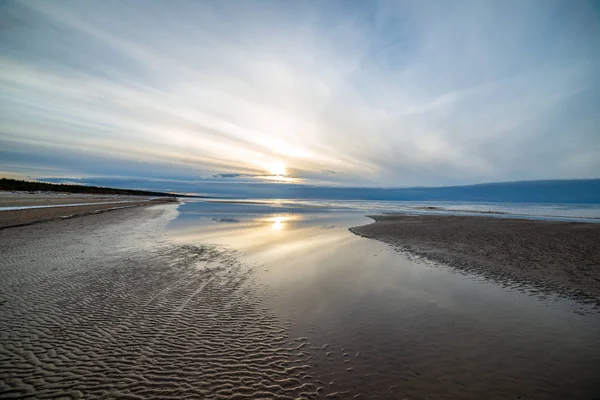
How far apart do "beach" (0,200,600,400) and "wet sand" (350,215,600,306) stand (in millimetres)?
1793

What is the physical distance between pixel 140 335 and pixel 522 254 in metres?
19.4

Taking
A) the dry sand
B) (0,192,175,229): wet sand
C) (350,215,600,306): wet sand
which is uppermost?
(350,215,600,306): wet sand

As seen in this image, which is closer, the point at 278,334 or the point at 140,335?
the point at 140,335

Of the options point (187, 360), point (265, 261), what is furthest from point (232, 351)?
point (265, 261)

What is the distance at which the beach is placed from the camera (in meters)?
4.92

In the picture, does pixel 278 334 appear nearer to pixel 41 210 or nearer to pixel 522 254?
pixel 522 254

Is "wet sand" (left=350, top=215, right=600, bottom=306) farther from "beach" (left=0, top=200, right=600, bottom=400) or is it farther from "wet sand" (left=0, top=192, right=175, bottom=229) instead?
"wet sand" (left=0, top=192, right=175, bottom=229)

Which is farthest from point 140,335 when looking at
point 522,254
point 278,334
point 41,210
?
point 41,210

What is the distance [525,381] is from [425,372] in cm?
175

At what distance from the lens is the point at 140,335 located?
646 centimetres

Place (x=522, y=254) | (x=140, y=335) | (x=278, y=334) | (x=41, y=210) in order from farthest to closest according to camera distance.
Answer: (x=41, y=210)
(x=522, y=254)
(x=278, y=334)
(x=140, y=335)

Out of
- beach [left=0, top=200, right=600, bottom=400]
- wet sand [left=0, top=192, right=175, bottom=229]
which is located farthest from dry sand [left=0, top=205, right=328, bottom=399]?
wet sand [left=0, top=192, right=175, bottom=229]

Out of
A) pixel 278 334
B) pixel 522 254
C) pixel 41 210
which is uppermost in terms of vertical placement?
pixel 522 254

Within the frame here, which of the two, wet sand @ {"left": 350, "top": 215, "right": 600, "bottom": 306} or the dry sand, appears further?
wet sand @ {"left": 350, "top": 215, "right": 600, "bottom": 306}
